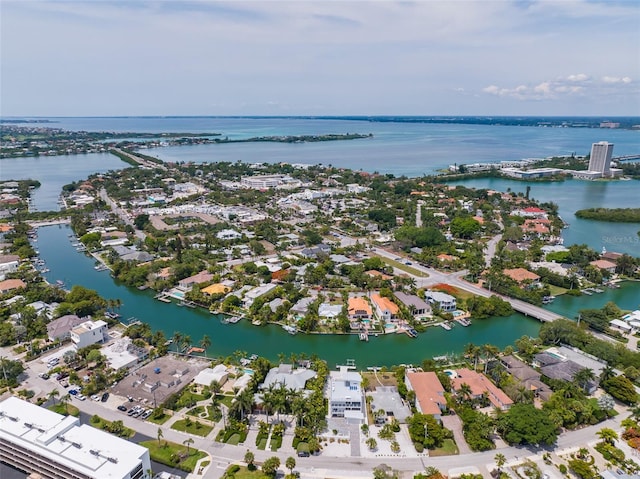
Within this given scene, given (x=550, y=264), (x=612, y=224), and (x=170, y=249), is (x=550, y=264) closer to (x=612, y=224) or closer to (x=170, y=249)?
(x=612, y=224)

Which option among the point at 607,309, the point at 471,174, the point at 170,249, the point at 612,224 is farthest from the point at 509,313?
the point at 471,174

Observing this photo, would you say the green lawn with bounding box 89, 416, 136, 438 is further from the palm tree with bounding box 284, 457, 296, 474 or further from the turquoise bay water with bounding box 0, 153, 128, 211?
the turquoise bay water with bounding box 0, 153, 128, 211

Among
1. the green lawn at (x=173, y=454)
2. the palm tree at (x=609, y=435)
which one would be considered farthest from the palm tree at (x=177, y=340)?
the palm tree at (x=609, y=435)

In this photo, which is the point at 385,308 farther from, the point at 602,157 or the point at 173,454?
the point at 602,157

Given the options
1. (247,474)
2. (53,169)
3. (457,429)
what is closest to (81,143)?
(53,169)

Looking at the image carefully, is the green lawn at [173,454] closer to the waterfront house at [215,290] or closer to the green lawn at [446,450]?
the green lawn at [446,450]
